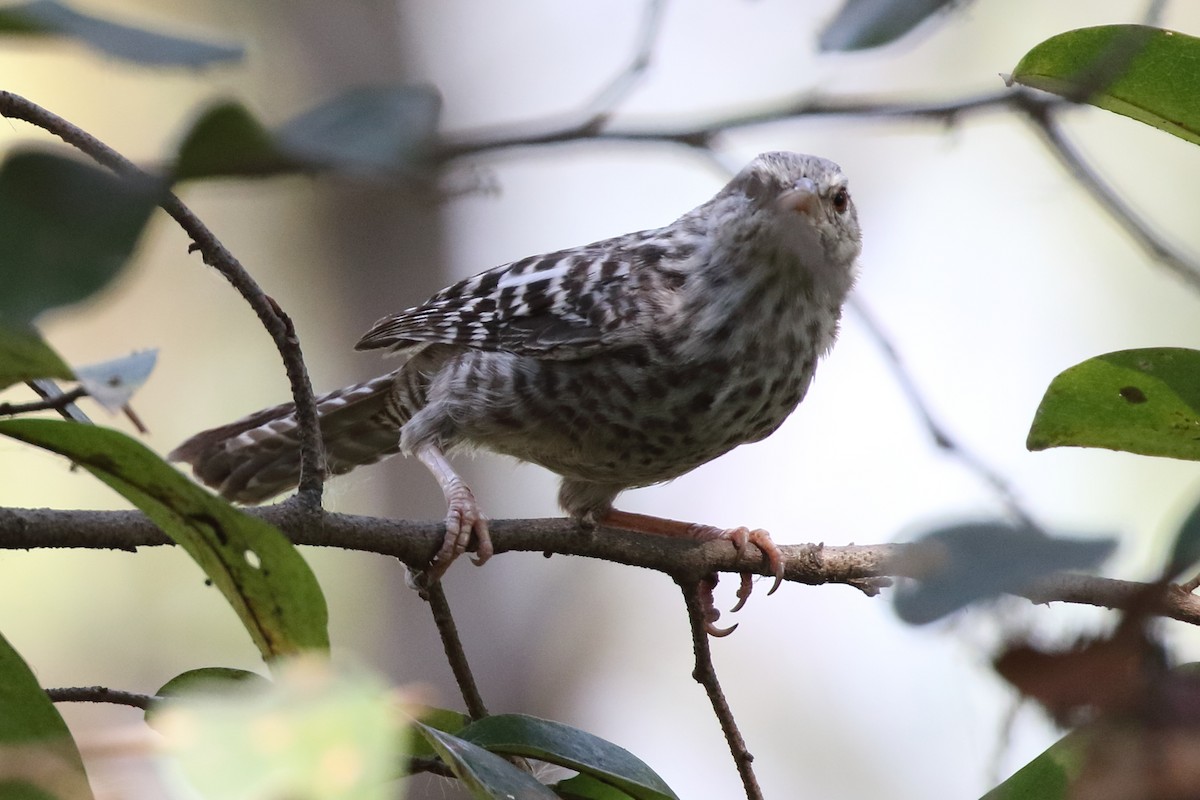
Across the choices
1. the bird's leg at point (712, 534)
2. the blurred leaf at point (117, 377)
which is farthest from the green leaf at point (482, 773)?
the bird's leg at point (712, 534)

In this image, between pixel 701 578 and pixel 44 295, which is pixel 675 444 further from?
pixel 44 295

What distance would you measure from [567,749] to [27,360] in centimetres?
103

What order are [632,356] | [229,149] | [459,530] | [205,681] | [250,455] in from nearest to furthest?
[229,149], [205,681], [459,530], [632,356], [250,455]

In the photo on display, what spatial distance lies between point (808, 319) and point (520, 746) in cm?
217

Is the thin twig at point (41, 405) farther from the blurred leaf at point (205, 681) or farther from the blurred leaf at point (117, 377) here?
the blurred leaf at point (205, 681)

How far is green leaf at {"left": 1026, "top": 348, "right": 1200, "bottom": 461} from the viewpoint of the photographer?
6.25 feet

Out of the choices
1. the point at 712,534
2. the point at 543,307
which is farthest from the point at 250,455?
the point at 712,534

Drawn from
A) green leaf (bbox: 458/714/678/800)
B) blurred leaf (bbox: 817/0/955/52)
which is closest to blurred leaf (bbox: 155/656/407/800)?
blurred leaf (bbox: 817/0/955/52)

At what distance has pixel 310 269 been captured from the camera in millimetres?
7508

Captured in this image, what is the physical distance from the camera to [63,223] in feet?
2.52

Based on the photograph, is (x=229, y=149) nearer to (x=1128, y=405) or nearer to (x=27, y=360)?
(x=27, y=360)

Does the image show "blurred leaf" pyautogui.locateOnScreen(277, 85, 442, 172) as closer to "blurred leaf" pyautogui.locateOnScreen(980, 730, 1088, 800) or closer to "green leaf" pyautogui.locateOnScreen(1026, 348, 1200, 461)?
"blurred leaf" pyautogui.locateOnScreen(980, 730, 1088, 800)

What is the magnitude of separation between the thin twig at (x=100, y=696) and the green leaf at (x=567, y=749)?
49cm

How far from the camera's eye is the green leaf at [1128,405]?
190cm
